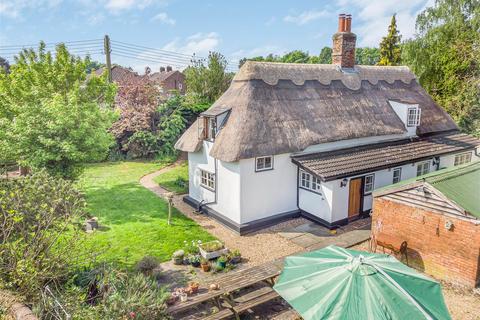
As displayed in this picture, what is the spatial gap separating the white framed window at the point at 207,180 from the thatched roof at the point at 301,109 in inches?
53.9

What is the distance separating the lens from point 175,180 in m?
22.0

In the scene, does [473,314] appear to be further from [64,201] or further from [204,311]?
[64,201]

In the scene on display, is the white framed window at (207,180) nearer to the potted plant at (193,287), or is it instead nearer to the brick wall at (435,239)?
the potted plant at (193,287)

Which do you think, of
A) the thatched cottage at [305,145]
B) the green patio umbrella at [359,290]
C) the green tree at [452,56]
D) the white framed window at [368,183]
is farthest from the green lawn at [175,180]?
the green tree at [452,56]

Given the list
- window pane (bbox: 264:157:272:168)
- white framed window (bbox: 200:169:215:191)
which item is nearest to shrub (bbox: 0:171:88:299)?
white framed window (bbox: 200:169:215:191)

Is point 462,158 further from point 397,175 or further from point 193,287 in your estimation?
point 193,287

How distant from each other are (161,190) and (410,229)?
13.8m

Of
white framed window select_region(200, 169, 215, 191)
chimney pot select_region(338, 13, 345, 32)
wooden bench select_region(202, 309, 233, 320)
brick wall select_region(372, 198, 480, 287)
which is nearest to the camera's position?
wooden bench select_region(202, 309, 233, 320)

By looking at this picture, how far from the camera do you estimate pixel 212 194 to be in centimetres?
1589

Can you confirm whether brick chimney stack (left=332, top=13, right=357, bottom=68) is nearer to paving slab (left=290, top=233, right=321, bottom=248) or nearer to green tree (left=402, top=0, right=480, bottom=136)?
paving slab (left=290, top=233, right=321, bottom=248)

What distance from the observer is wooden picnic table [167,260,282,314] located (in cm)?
851

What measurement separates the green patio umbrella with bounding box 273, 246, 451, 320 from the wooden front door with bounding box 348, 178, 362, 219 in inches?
307

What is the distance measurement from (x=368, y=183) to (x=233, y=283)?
9059mm

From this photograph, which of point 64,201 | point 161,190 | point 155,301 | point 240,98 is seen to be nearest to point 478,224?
point 155,301
